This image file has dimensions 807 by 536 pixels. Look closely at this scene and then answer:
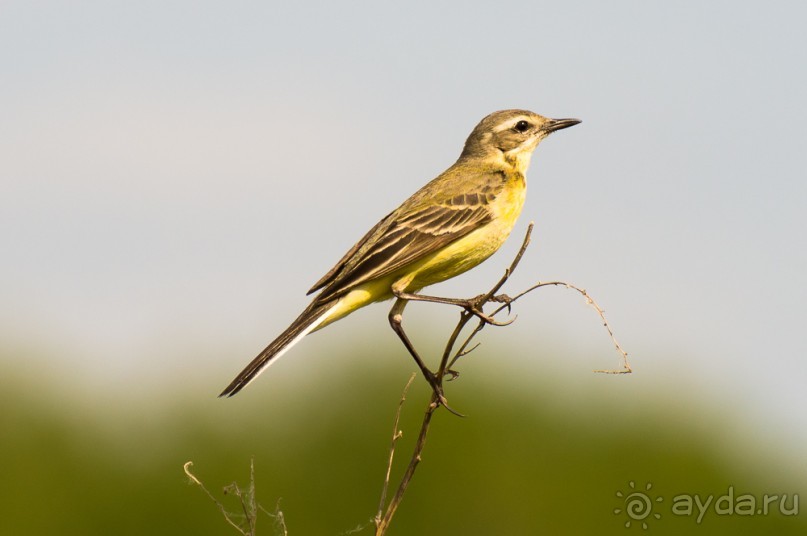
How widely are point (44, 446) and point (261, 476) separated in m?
5.80

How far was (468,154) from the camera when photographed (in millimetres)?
12922

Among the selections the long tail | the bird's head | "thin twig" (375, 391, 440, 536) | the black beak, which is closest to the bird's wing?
the long tail

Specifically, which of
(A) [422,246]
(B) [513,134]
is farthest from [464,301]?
(B) [513,134]

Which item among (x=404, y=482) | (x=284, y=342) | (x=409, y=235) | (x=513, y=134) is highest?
(x=513, y=134)

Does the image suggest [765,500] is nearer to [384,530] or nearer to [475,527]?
[384,530]

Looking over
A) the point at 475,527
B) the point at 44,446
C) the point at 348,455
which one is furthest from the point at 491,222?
the point at 44,446

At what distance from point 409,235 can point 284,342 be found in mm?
1690

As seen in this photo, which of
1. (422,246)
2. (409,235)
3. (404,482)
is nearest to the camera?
(404,482)

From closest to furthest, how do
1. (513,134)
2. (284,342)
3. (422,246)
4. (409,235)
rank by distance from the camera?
(284,342) → (422,246) → (409,235) → (513,134)

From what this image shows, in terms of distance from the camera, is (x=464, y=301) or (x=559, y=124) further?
(x=559, y=124)

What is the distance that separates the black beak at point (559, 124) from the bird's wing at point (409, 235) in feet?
4.20

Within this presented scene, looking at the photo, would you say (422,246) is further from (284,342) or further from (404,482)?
(404,482)

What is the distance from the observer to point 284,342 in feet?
32.5

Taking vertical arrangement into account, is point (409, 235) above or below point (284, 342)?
above
